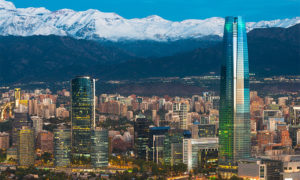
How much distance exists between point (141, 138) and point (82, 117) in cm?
450

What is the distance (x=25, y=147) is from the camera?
29.7 m

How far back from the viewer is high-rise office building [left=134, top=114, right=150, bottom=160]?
29850 mm

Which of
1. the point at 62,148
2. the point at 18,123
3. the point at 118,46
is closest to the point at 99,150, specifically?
the point at 62,148

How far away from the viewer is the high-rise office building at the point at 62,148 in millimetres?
28898

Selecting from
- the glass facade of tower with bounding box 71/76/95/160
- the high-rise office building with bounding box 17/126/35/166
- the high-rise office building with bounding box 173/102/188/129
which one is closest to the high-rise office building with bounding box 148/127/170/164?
the glass facade of tower with bounding box 71/76/95/160

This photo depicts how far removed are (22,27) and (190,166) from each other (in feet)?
195

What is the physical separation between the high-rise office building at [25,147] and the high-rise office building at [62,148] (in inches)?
36.8

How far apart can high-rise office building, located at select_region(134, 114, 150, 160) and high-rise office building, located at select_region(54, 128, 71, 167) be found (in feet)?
8.91

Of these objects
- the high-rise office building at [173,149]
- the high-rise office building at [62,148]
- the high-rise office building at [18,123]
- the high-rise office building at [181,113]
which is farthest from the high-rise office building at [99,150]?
the high-rise office building at [181,113]

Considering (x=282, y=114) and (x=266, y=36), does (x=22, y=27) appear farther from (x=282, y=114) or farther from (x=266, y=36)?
(x=282, y=114)

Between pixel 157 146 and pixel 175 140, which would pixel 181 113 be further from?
pixel 175 140

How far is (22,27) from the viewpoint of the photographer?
8362 cm

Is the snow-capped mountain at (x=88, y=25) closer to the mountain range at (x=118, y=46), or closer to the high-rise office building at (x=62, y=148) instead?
the mountain range at (x=118, y=46)

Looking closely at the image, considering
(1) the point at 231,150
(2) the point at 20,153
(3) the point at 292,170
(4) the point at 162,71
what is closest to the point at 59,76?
(4) the point at 162,71
